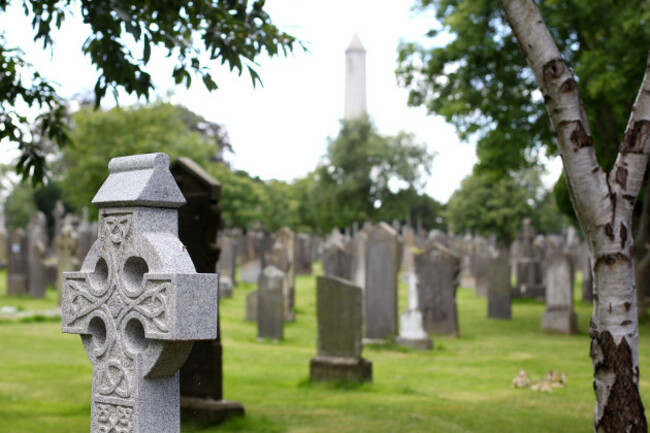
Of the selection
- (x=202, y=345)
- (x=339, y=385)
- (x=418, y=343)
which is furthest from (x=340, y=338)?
(x=418, y=343)

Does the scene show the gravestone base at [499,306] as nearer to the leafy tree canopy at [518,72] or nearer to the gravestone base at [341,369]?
the leafy tree canopy at [518,72]

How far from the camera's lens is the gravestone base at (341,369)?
425 inches

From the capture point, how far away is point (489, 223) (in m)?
63.0

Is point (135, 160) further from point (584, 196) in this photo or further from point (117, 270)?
point (584, 196)

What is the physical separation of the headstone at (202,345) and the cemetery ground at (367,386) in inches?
8.3

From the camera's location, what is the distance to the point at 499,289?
2088cm

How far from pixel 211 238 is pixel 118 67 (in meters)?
2.14

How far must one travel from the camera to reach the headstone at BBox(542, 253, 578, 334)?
17.7 metres

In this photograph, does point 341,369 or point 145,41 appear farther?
point 341,369

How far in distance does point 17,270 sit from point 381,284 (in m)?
13.5

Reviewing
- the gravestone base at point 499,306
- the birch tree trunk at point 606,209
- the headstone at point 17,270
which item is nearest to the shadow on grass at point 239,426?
the birch tree trunk at point 606,209

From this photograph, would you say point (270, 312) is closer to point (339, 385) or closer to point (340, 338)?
point (340, 338)

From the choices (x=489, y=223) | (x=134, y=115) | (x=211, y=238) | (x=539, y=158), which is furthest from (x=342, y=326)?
(x=489, y=223)

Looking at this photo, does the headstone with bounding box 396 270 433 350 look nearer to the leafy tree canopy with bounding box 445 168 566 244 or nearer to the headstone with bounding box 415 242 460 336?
the headstone with bounding box 415 242 460 336
